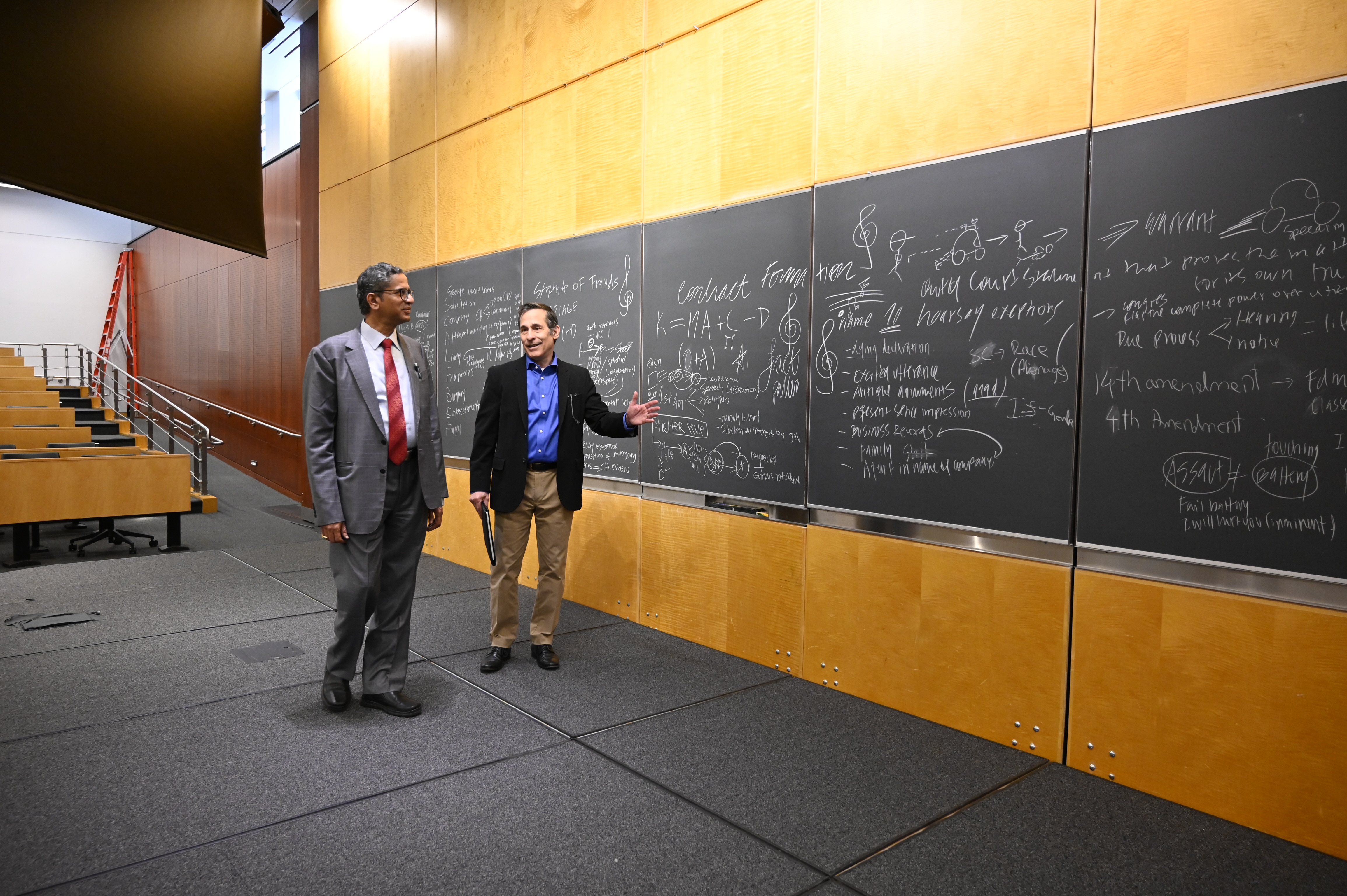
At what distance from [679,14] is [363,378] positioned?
→ 2.66 m

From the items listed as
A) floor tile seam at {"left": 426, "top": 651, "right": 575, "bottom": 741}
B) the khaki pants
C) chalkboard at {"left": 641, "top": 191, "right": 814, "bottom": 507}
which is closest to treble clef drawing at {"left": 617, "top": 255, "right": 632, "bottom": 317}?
chalkboard at {"left": 641, "top": 191, "right": 814, "bottom": 507}

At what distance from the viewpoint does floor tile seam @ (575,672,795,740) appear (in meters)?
3.20

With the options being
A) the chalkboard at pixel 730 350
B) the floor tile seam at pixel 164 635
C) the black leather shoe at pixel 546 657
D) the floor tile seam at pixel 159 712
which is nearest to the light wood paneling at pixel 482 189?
the chalkboard at pixel 730 350

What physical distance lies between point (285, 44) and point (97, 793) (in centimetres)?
911

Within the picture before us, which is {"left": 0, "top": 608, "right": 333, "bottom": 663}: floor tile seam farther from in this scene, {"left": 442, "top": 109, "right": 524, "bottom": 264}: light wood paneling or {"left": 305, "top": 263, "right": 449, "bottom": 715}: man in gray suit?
{"left": 442, "top": 109, "right": 524, "bottom": 264}: light wood paneling

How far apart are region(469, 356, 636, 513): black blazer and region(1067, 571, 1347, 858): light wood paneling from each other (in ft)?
7.13

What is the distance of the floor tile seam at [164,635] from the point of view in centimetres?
402

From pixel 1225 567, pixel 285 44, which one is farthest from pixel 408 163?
pixel 1225 567

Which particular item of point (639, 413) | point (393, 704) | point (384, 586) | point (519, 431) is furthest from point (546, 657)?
point (639, 413)

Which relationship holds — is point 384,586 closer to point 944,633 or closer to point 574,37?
point 944,633

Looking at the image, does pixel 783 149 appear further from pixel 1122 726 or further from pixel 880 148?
pixel 1122 726

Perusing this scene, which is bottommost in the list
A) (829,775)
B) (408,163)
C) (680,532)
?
(829,775)

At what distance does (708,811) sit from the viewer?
259 cm

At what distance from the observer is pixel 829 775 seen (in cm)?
286
